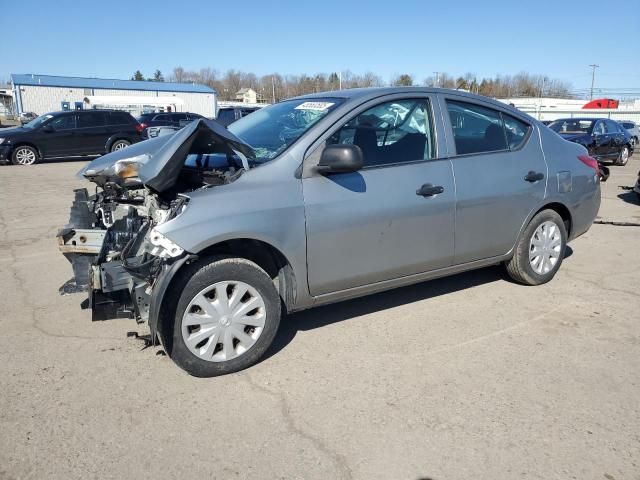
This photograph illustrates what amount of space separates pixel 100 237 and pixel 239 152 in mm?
1321

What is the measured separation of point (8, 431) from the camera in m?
2.78

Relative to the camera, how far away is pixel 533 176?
15.1 ft

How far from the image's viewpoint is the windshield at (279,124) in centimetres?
374

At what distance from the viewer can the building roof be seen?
52.1 meters

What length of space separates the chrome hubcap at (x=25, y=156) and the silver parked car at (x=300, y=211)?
14069 mm

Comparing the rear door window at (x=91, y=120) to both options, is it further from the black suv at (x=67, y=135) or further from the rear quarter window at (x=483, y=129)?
the rear quarter window at (x=483, y=129)

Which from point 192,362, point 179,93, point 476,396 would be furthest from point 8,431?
point 179,93

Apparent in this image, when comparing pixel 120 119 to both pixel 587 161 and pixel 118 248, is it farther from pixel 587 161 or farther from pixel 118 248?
pixel 587 161

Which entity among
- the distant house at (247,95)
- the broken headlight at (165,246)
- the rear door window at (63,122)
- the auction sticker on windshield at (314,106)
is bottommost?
the broken headlight at (165,246)

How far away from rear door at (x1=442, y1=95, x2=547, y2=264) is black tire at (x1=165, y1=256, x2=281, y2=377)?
5.55 feet

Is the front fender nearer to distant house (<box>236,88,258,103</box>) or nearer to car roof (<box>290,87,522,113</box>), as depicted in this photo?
car roof (<box>290,87,522,113</box>)

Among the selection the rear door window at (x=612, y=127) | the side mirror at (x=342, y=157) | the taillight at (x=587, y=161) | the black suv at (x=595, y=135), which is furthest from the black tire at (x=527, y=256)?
the rear door window at (x=612, y=127)

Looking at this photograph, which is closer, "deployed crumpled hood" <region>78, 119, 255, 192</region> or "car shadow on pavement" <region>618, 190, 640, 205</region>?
"deployed crumpled hood" <region>78, 119, 255, 192</region>

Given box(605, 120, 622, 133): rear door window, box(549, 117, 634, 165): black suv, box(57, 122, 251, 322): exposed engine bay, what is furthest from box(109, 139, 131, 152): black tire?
box(605, 120, 622, 133): rear door window
